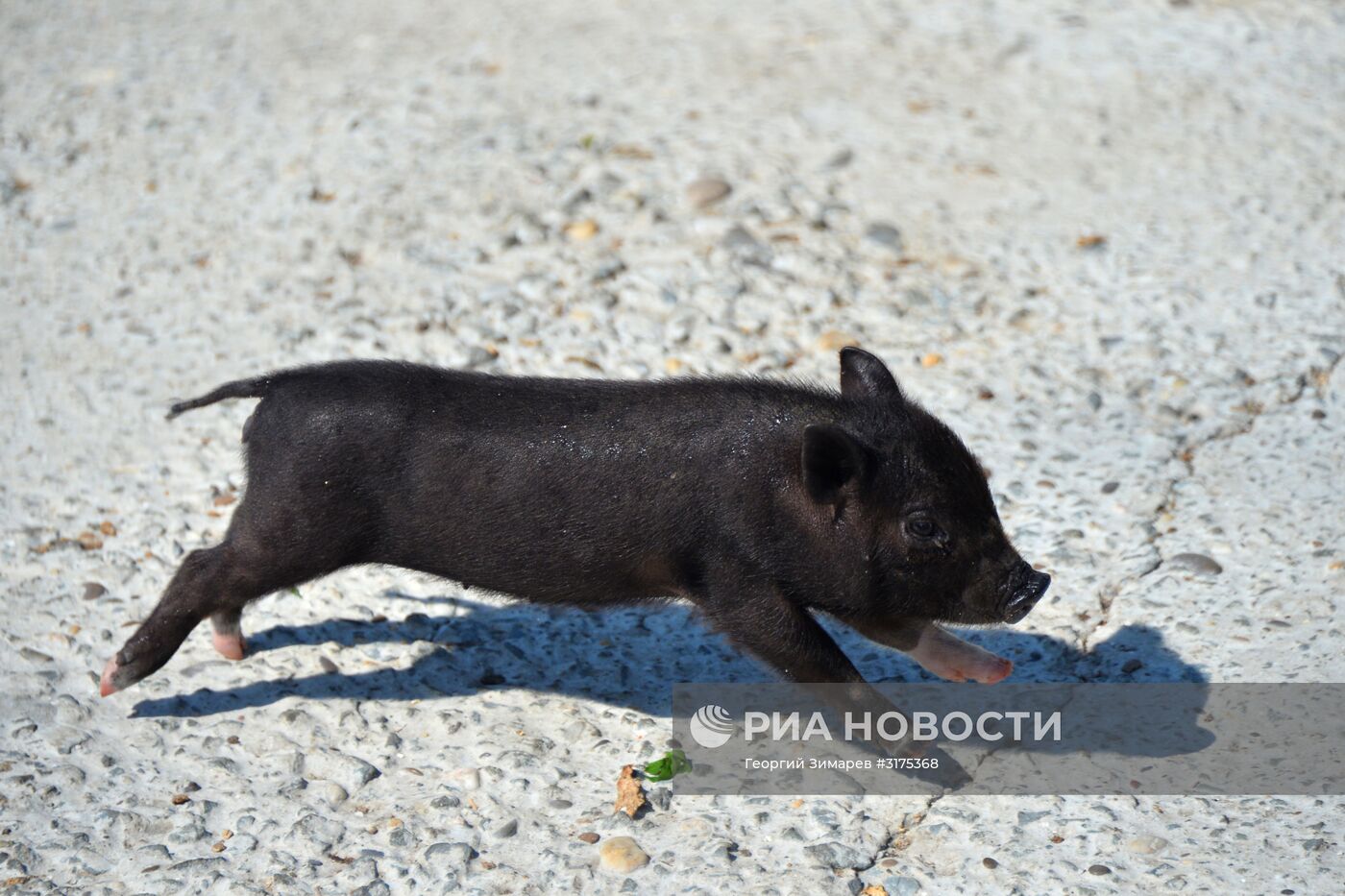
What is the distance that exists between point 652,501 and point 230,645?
209 cm

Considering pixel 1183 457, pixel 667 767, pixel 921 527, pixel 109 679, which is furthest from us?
pixel 1183 457

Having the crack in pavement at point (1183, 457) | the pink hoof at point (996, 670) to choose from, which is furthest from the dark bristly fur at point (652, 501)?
the crack in pavement at point (1183, 457)

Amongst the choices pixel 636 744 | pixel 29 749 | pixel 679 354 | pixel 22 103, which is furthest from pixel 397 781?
pixel 22 103

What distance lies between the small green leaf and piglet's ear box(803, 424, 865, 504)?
1.14 meters

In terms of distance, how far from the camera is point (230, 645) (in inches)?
236

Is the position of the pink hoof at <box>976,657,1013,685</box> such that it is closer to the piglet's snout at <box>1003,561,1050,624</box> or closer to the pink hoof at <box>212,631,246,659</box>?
the piglet's snout at <box>1003,561,1050,624</box>

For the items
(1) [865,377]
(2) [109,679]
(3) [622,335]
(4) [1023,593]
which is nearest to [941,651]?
(4) [1023,593]

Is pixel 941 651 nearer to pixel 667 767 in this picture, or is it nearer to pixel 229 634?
pixel 667 767

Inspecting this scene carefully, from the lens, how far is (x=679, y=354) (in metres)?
7.64

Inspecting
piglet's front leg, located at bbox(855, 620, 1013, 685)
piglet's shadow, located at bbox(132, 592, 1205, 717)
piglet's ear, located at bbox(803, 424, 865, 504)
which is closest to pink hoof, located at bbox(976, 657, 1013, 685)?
piglet's front leg, located at bbox(855, 620, 1013, 685)

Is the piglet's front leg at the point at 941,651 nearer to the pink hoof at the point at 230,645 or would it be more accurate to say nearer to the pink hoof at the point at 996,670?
the pink hoof at the point at 996,670

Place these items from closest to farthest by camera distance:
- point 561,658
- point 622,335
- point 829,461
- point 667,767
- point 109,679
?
point 829,461, point 667,767, point 109,679, point 561,658, point 622,335

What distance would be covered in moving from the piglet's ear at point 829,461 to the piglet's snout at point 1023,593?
28.7 inches

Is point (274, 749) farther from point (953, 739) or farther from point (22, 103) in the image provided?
point (22, 103)
